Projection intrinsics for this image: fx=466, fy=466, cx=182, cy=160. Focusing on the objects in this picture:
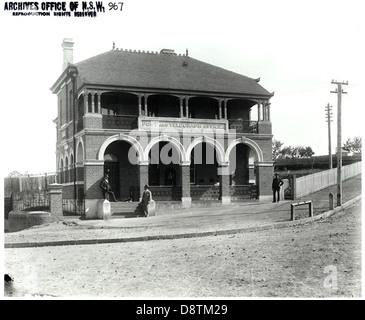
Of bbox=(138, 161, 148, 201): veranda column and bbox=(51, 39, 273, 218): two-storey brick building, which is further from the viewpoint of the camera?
bbox=(138, 161, 148, 201): veranda column

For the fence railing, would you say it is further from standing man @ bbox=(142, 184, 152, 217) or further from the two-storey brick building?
standing man @ bbox=(142, 184, 152, 217)

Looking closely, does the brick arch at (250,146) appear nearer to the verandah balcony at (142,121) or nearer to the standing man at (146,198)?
the verandah balcony at (142,121)

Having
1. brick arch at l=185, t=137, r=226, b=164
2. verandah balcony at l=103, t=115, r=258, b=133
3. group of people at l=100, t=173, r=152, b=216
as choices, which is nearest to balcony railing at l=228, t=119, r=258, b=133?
verandah balcony at l=103, t=115, r=258, b=133

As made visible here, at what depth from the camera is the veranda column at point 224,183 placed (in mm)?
26047

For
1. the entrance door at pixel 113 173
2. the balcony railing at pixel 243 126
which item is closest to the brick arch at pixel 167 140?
the entrance door at pixel 113 173

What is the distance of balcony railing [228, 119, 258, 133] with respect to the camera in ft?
88.8

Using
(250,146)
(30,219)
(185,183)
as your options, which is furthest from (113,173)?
(250,146)

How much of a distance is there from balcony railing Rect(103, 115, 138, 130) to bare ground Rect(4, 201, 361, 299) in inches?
480

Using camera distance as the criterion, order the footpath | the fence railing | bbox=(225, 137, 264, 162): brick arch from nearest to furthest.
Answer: the footpath < the fence railing < bbox=(225, 137, 264, 162): brick arch

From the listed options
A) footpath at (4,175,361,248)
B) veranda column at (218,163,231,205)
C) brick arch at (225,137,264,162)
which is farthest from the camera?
brick arch at (225,137,264,162)

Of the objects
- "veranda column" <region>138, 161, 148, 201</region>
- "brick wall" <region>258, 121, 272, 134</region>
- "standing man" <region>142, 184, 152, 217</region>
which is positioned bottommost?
"standing man" <region>142, 184, 152, 217</region>

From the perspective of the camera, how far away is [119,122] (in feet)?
79.8

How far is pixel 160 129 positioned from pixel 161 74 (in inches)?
141
